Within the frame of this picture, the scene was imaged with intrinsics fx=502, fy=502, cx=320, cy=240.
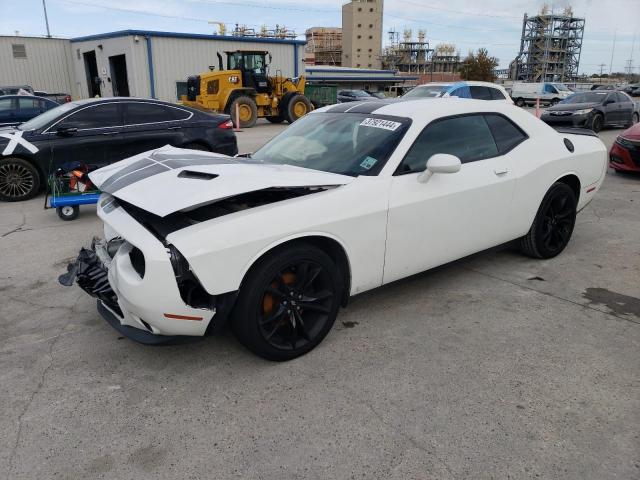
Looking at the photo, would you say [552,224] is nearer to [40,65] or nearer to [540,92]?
[540,92]

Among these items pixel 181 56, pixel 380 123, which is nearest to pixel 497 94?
Result: pixel 380 123

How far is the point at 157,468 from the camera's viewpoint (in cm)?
226

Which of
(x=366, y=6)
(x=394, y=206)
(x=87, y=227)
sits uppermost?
(x=366, y=6)

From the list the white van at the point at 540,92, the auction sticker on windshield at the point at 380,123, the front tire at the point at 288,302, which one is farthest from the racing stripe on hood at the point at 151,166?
the white van at the point at 540,92

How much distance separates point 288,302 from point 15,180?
638 cm

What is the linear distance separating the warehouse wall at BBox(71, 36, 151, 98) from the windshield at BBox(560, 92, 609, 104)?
20.3 m

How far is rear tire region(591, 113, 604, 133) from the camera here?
1622 centimetres

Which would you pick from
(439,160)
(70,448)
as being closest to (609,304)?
Answer: (439,160)

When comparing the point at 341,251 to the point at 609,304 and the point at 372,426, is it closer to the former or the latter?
the point at 372,426

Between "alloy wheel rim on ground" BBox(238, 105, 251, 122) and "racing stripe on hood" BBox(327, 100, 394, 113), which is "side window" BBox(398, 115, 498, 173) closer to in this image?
"racing stripe on hood" BBox(327, 100, 394, 113)

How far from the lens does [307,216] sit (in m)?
2.93

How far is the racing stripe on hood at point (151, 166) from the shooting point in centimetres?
325

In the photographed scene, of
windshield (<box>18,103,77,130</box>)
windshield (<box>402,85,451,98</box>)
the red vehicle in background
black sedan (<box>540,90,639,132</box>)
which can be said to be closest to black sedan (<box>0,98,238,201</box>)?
windshield (<box>18,103,77,130</box>)

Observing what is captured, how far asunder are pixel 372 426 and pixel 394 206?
140cm
